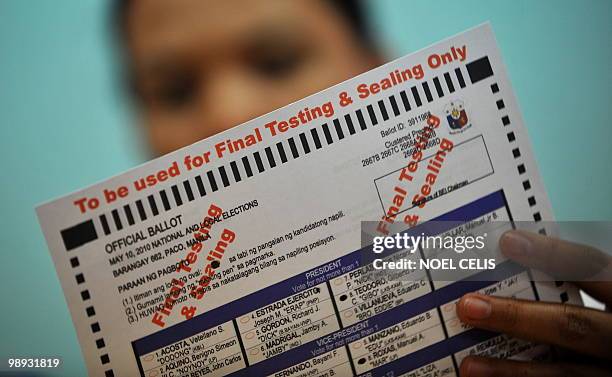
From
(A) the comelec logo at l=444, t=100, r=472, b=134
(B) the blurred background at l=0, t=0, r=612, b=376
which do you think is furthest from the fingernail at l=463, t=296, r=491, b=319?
(B) the blurred background at l=0, t=0, r=612, b=376

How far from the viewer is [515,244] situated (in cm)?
53

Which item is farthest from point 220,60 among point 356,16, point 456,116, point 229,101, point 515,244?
point 515,244

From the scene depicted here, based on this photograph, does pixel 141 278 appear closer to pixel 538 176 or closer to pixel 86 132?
pixel 86 132

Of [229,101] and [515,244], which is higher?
[229,101]

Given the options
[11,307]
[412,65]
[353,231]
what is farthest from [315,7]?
[11,307]

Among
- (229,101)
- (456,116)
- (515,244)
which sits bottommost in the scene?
(515,244)

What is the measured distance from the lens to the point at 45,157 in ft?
2.17

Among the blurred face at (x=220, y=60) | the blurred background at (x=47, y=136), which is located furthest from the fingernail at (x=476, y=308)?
the blurred background at (x=47, y=136)

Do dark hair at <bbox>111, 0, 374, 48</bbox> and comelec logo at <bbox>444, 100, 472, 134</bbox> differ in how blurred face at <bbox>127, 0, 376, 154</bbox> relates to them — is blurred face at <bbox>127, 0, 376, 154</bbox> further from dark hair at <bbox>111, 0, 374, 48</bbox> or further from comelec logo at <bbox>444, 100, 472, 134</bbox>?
comelec logo at <bbox>444, 100, 472, 134</bbox>

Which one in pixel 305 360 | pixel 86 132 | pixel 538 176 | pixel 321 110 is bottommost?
pixel 305 360

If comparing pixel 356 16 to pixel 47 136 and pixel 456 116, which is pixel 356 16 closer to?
pixel 456 116

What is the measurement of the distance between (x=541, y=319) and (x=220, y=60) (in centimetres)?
50

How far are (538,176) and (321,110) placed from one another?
9.9 inches

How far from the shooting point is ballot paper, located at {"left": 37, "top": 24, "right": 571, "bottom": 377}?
19.8 inches
